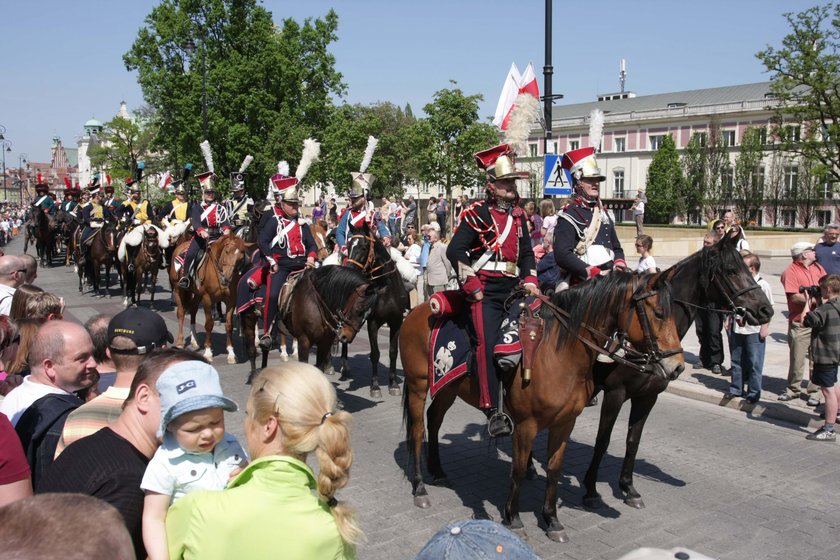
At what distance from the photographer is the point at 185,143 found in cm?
4366

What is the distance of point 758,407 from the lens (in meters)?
9.83

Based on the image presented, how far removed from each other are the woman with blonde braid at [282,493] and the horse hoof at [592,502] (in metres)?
4.50

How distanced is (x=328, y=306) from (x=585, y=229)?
3645 millimetres

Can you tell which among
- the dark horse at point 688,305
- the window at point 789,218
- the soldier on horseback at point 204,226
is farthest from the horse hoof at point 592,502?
the window at point 789,218

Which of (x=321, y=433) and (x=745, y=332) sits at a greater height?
(x=321, y=433)

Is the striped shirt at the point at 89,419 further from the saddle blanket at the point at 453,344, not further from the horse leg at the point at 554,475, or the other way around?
the horse leg at the point at 554,475

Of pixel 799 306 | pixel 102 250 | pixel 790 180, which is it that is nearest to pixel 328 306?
pixel 799 306

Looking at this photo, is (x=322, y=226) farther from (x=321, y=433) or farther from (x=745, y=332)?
(x=321, y=433)

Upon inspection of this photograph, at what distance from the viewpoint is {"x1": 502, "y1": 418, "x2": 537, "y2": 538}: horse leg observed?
6016 millimetres

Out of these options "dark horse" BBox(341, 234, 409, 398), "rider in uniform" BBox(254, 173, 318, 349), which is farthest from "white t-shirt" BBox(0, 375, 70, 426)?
"dark horse" BBox(341, 234, 409, 398)

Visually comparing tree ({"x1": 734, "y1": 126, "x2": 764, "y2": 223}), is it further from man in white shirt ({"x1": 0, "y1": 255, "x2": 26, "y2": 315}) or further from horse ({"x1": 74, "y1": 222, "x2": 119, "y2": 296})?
man in white shirt ({"x1": 0, "y1": 255, "x2": 26, "y2": 315})

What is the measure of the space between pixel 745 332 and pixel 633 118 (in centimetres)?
7641

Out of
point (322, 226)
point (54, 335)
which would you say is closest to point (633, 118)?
point (322, 226)

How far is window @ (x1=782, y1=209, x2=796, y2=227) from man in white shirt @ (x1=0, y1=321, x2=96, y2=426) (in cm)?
7180
